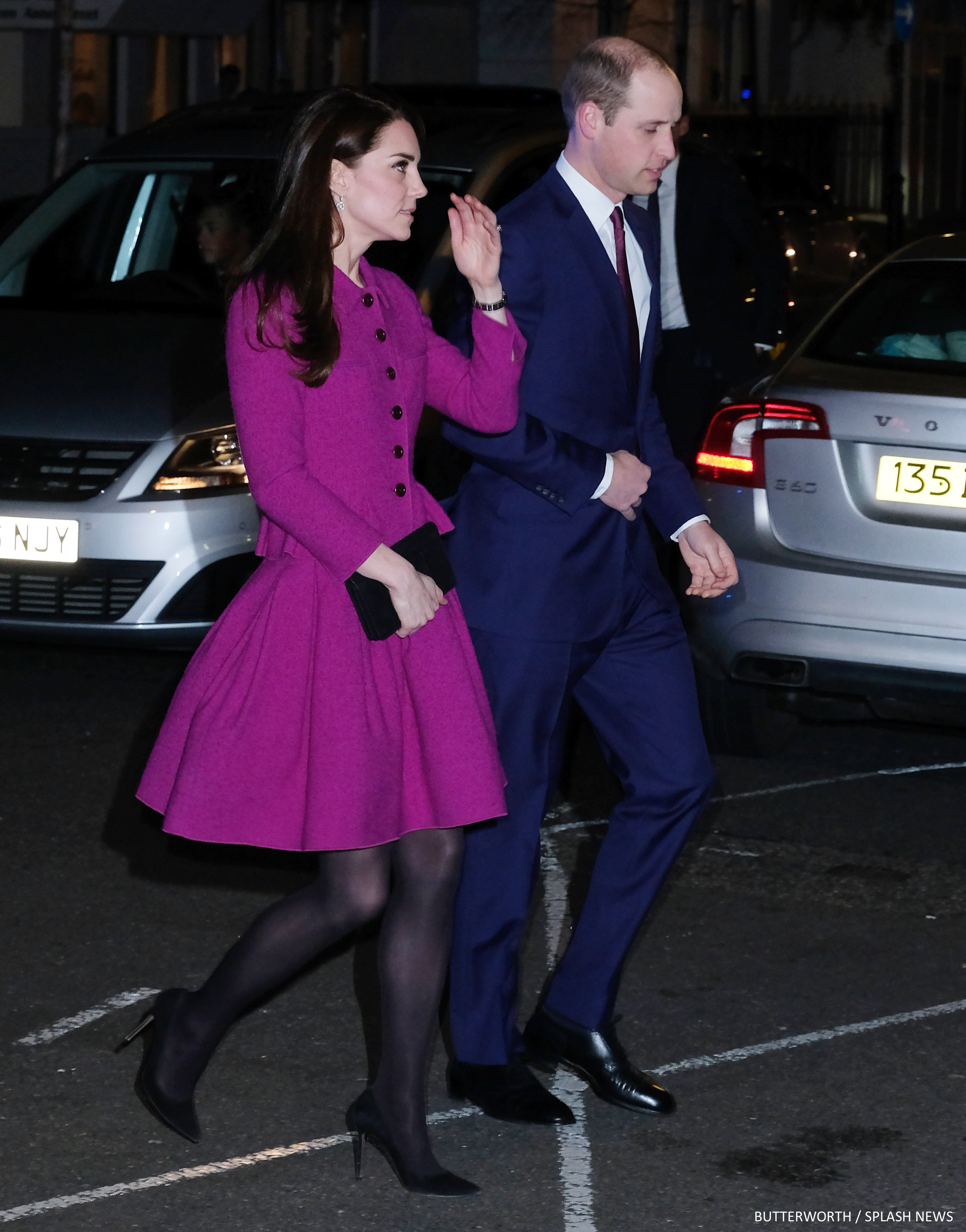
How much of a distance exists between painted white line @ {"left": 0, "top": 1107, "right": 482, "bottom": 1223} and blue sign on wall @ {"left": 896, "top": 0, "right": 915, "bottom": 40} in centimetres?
2151

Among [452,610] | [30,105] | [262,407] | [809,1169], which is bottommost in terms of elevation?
[809,1169]

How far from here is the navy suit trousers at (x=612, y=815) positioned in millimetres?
4023

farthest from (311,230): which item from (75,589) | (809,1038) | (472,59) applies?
(472,59)

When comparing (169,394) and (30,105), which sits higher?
(30,105)

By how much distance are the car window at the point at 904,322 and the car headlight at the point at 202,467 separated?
1.85 m

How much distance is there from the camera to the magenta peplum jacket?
353cm

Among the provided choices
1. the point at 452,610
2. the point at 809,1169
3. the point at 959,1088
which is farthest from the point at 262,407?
the point at 959,1088

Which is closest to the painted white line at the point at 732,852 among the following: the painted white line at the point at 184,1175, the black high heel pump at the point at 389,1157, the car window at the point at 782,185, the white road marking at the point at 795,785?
the white road marking at the point at 795,785

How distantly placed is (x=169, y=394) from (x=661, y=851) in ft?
11.1

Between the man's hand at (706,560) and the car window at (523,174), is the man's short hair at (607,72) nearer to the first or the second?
the man's hand at (706,560)

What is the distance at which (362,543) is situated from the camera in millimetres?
3514

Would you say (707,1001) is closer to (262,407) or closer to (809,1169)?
(809,1169)

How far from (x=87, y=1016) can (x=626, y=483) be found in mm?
1655

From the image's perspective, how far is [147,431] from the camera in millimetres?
6898
